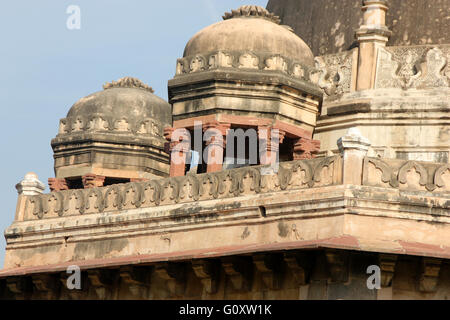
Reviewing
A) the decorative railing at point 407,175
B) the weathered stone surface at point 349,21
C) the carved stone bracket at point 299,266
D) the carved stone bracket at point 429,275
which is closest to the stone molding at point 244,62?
the weathered stone surface at point 349,21

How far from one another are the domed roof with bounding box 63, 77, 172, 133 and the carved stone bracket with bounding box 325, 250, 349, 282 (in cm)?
978

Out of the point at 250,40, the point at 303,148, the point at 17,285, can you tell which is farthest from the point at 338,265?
the point at 17,285

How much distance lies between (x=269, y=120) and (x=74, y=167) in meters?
6.25

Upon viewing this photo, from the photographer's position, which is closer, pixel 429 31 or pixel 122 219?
pixel 122 219

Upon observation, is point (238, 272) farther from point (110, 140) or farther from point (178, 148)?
point (110, 140)

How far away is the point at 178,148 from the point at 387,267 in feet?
18.3

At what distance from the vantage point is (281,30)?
2461cm

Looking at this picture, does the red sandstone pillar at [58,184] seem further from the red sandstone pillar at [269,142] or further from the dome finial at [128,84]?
the red sandstone pillar at [269,142]

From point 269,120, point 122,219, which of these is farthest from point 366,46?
point 122,219

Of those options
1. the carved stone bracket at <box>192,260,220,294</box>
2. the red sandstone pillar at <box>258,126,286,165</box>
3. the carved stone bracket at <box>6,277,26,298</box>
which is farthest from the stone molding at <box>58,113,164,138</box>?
the carved stone bracket at <box>192,260,220,294</box>

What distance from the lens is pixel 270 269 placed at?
2088 cm

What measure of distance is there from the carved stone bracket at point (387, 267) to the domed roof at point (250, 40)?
5.50 metres
